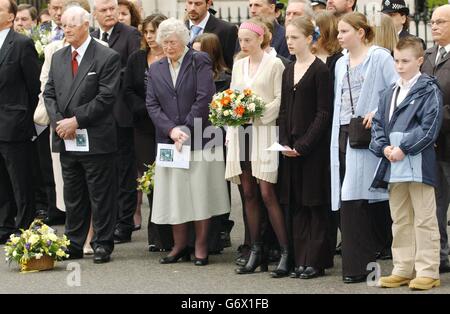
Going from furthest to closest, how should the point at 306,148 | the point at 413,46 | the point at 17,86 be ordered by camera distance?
the point at 17,86, the point at 306,148, the point at 413,46

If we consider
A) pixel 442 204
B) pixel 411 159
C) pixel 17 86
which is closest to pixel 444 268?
pixel 442 204

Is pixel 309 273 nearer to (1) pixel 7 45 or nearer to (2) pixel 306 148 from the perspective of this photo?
(2) pixel 306 148

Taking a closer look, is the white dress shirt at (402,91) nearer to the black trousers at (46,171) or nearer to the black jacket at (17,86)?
the black jacket at (17,86)

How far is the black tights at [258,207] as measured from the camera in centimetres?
1148

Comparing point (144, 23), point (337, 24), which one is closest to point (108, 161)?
point (144, 23)

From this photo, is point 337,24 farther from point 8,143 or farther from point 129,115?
point 8,143

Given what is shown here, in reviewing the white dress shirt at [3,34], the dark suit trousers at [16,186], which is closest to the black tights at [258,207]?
the dark suit trousers at [16,186]

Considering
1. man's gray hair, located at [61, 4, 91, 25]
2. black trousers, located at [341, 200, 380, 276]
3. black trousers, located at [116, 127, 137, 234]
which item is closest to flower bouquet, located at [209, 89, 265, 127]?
black trousers, located at [341, 200, 380, 276]

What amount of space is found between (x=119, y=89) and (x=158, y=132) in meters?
1.41

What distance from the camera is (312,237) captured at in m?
11.2

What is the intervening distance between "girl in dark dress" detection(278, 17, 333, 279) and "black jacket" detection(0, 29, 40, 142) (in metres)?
3.49

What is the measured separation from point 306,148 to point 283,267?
1119 millimetres

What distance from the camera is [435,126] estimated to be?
10.3 m

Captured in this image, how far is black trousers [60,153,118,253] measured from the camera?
483 inches
